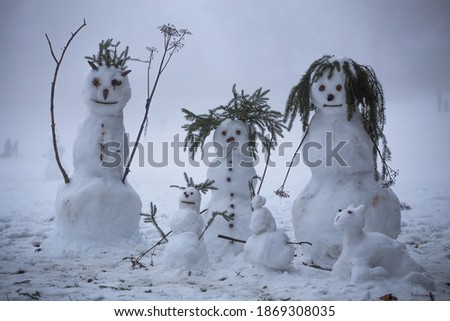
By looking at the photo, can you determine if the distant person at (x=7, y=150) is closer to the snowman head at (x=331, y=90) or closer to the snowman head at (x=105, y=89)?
the snowman head at (x=105, y=89)

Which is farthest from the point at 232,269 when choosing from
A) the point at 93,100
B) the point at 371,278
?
the point at 93,100

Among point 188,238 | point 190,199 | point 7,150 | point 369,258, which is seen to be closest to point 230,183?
point 190,199

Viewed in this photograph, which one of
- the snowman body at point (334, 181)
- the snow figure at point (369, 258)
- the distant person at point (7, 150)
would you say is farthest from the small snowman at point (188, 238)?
the distant person at point (7, 150)

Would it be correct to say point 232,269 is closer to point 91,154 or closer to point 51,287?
point 51,287

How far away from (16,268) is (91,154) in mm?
1738

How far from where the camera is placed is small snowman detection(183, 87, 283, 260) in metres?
5.11

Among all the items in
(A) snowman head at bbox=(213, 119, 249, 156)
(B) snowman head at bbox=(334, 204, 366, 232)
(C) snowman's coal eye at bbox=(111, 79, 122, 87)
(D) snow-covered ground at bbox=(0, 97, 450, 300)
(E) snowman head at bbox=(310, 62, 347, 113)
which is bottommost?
(D) snow-covered ground at bbox=(0, 97, 450, 300)

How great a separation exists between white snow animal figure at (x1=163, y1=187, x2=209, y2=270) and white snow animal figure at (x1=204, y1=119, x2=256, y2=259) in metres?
0.52

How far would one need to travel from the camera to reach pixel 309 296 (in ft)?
10.9

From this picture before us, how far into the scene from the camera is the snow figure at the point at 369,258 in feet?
11.1

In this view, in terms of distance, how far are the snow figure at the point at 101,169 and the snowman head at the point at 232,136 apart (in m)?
1.41

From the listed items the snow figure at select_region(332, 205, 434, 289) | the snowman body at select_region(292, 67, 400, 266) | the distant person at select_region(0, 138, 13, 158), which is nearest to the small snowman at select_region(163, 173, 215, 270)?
the snowman body at select_region(292, 67, 400, 266)

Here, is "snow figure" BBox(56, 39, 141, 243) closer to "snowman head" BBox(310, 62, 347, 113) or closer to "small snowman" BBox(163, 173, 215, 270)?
"small snowman" BBox(163, 173, 215, 270)

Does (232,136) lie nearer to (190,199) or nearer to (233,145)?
(233,145)
